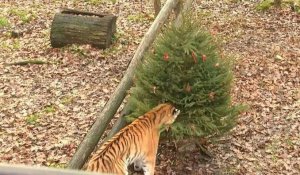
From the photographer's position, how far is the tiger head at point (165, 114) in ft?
18.4

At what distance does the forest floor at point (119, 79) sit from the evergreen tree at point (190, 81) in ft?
1.67

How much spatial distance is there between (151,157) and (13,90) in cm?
407

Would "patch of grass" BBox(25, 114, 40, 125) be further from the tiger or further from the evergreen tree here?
the tiger

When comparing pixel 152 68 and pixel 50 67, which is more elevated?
pixel 152 68

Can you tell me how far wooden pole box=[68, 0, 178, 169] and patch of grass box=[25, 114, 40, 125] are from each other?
1.90 meters

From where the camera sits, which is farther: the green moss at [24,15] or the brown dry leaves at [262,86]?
the green moss at [24,15]

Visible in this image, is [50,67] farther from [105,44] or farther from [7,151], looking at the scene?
[7,151]

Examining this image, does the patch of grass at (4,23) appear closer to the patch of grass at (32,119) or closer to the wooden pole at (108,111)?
the patch of grass at (32,119)

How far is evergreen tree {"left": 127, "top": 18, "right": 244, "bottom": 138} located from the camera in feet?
18.8

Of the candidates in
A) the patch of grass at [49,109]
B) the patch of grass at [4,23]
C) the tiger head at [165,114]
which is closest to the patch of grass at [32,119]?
the patch of grass at [49,109]

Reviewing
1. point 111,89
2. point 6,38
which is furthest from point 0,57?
point 111,89

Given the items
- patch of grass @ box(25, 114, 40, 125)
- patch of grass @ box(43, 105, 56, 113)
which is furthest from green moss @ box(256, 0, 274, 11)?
patch of grass @ box(25, 114, 40, 125)

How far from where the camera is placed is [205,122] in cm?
574

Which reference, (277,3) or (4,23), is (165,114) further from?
(277,3)
